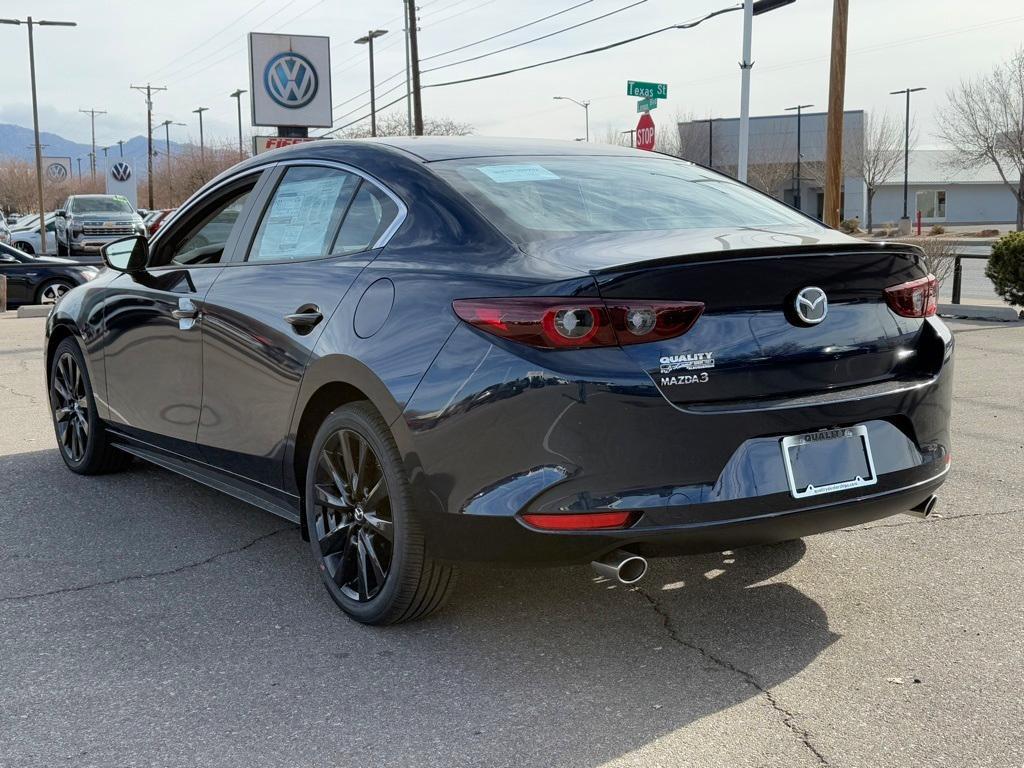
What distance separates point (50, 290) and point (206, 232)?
14457mm

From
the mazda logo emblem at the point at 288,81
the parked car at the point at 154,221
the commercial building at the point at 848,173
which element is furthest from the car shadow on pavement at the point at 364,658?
the commercial building at the point at 848,173

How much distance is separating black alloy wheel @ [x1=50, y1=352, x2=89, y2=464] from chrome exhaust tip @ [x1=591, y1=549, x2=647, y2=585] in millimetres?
3704

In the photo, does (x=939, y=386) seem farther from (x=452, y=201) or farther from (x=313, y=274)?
(x=313, y=274)

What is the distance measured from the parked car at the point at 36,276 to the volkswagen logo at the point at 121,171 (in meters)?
38.3

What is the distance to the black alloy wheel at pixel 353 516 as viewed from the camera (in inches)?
146

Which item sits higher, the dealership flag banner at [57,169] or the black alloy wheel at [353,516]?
the dealership flag banner at [57,169]

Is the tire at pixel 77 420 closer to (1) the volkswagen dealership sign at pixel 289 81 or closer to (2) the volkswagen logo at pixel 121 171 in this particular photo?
(1) the volkswagen dealership sign at pixel 289 81

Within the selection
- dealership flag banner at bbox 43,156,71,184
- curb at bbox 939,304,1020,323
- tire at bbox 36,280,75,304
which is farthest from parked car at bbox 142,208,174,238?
dealership flag banner at bbox 43,156,71,184

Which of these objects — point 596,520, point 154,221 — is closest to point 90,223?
point 154,221

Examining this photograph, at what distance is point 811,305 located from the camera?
3.32 metres

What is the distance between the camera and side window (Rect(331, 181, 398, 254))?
3926 millimetres

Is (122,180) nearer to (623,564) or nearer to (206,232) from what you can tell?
(206,232)

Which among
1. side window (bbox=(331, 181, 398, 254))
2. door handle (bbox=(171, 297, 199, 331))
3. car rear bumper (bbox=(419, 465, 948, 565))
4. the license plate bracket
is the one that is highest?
side window (bbox=(331, 181, 398, 254))

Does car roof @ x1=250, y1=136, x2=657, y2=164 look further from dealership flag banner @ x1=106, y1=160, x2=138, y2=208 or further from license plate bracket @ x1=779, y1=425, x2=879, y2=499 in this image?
dealership flag banner @ x1=106, y1=160, x2=138, y2=208
